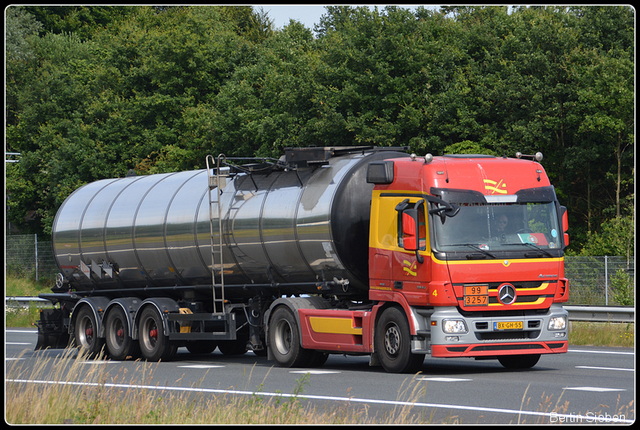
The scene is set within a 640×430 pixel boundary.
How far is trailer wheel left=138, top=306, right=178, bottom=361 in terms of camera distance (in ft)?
60.4

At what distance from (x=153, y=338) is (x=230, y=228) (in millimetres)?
2949

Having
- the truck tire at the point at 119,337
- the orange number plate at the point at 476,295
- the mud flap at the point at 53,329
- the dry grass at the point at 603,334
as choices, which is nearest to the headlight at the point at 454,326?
the orange number plate at the point at 476,295

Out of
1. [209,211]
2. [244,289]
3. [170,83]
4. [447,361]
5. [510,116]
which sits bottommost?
[447,361]

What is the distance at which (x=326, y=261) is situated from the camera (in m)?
15.7

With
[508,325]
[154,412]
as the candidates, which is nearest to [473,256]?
[508,325]

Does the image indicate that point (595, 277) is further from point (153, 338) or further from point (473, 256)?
point (473, 256)

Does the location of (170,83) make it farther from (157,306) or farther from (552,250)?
(552,250)

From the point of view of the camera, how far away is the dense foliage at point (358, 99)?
36.1 metres

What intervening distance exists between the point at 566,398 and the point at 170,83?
1598 inches

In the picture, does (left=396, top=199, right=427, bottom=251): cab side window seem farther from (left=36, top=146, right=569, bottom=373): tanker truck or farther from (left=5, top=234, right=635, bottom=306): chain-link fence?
(left=5, top=234, right=635, bottom=306): chain-link fence

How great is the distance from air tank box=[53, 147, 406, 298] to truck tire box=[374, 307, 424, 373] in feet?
4.25

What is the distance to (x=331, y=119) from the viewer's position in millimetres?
38812

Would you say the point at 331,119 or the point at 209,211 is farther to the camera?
the point at 331,119

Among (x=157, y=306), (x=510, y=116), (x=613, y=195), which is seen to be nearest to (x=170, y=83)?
(x=510, y=116)
